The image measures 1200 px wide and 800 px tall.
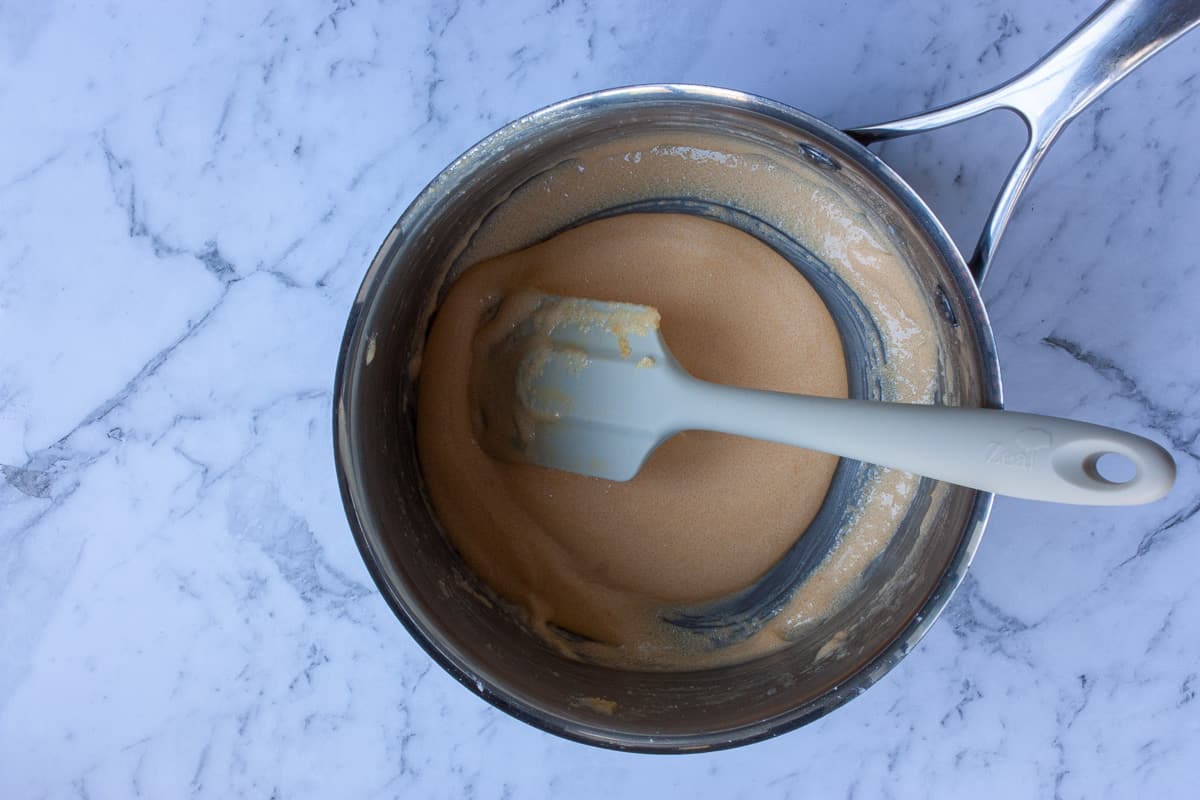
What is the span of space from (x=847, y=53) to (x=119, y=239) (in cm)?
91

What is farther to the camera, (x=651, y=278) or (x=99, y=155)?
(x=99, y=155)

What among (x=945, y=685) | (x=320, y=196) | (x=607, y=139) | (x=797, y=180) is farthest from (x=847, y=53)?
(x=945, y=685)

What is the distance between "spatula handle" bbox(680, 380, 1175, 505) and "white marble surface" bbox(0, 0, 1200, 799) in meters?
0.39

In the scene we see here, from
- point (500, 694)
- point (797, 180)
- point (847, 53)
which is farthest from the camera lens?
point (847, 53)

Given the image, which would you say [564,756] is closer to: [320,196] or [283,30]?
[320,196]

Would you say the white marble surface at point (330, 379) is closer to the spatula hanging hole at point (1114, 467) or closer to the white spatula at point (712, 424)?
the spatula hanging hole at point (1114, 467)

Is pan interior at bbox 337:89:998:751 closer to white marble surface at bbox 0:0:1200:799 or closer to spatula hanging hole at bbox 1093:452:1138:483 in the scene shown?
white marble surface at bbox 0:0:1200:799

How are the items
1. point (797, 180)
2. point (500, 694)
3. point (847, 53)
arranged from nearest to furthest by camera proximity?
point (500, 694) → point (797, 180) → point (847, 53)

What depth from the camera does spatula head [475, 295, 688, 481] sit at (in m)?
0.81

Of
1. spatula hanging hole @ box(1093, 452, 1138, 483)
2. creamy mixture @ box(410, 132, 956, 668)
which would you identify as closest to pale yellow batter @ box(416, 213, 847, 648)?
creamy mixture @ box(410, 132, 956, 668)

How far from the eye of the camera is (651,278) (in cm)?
90

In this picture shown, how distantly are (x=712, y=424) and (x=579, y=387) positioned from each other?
→ 0.48ft

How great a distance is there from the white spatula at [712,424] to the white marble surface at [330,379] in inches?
11.8

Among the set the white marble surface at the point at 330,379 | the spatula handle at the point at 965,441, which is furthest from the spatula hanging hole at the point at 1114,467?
the spatula handle at the point at 965,441
